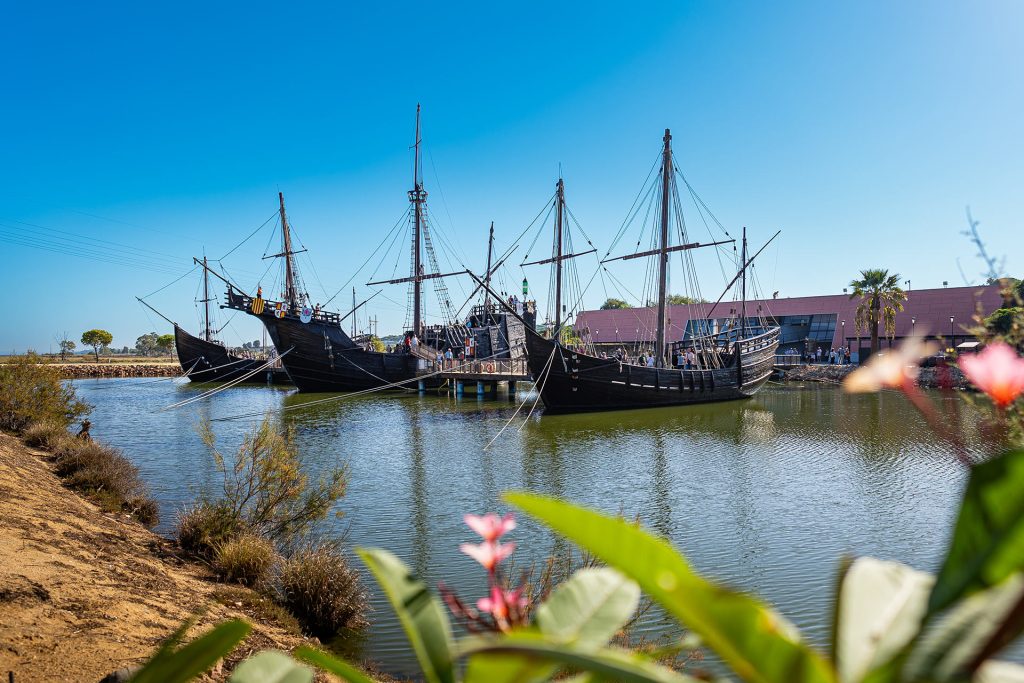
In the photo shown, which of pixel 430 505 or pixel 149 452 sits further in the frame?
pixel 149 452

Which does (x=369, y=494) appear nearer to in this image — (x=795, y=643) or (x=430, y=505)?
(x=430, y=505)

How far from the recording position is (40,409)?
A: 15.4m

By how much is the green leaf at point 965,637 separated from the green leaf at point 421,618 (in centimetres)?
61

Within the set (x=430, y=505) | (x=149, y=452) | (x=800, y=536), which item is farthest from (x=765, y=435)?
(x=149, y=452)

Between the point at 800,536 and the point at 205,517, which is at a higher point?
the point at 205,517

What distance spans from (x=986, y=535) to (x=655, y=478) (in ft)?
45.5

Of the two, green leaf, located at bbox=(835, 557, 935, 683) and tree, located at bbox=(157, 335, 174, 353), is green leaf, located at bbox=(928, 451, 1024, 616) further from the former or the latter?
tree, located at bbox=(157, 335, 174, 353)

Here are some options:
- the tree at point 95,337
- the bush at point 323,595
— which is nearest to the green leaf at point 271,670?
the bush at point 323,595

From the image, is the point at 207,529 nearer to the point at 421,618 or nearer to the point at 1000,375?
the point at 421,618

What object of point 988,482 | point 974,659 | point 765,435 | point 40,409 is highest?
point 988,482

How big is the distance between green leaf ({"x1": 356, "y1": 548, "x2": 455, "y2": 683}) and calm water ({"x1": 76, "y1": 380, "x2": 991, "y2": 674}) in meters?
3.80

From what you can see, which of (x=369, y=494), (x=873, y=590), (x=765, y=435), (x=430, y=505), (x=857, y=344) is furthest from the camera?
(x=857, y=344)

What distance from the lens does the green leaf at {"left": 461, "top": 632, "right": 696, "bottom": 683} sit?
1.99 ft

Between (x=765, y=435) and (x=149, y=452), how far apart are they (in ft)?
62.4
